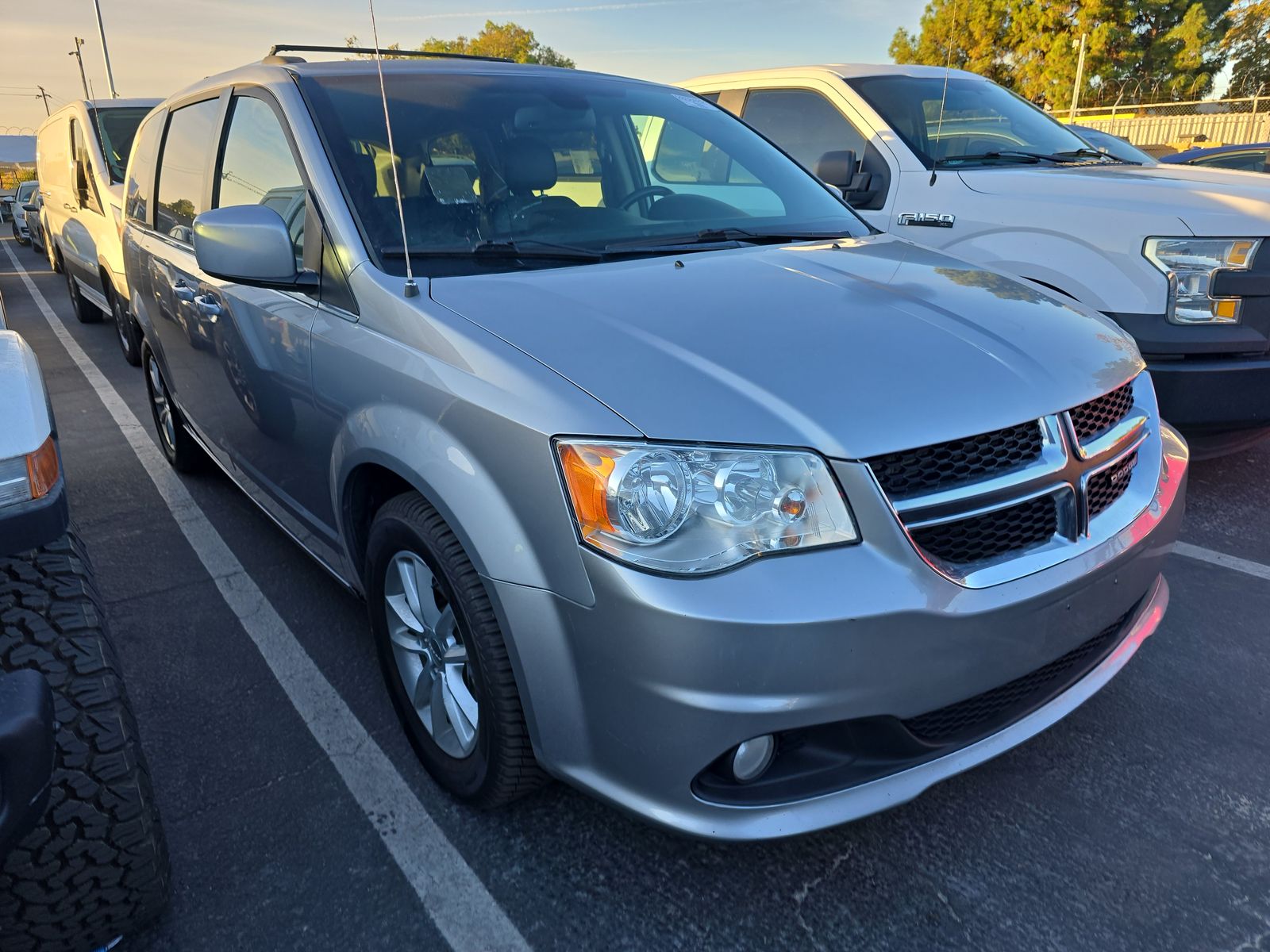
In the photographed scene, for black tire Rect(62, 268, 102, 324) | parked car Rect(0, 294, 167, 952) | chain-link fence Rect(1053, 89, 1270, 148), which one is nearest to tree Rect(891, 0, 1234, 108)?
chain-link fence Rect(1053, 89, 1270, 148)

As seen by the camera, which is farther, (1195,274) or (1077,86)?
(1077,86)

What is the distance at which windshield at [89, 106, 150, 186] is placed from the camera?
7590mm

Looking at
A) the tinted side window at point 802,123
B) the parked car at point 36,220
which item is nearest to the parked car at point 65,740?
the tinted side window at point 802,123

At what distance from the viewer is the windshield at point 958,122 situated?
15.2ft

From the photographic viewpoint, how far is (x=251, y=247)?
2.36 meters

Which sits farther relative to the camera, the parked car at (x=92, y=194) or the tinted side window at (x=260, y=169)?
the parked car at (x=92, y=194)

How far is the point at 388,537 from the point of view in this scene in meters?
2.15

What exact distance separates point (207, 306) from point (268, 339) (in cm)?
60

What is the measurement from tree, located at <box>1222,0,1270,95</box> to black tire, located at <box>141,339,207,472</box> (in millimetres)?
43949

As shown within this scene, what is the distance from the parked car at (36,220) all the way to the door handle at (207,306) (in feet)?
32.0

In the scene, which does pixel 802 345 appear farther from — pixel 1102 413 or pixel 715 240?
pixel 715 240

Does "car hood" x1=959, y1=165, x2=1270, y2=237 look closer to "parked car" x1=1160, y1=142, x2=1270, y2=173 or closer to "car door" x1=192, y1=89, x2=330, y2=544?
"car door" x1=192, y1=89, x2=330, y2=544

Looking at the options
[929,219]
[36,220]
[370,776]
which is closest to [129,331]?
[370,776]

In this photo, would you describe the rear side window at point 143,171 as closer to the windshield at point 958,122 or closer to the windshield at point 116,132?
the windshield at point 116,132
